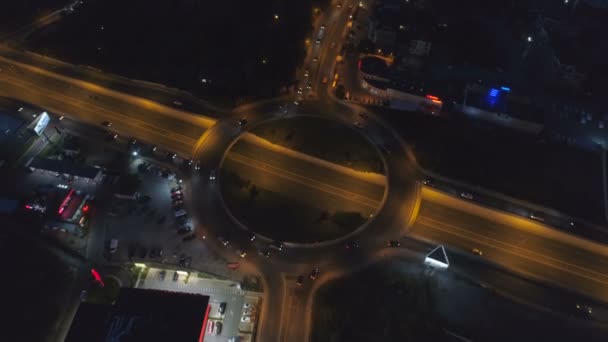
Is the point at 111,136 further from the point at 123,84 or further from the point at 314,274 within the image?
the point at 314,274

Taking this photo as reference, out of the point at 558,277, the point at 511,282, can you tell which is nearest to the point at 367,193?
the point at 511,282

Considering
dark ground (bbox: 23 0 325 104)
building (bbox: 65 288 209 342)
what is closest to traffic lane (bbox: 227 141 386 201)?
dark ground (bbox: 23 0 325 104)

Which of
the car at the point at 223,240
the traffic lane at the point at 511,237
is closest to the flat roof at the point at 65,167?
the car at the point at 223,240

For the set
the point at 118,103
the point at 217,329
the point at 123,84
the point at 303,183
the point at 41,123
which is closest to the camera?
the point at 217,329

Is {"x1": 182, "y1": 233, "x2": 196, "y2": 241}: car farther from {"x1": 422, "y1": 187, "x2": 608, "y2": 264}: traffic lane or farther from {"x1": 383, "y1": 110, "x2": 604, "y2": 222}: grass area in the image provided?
{"x1": 383, "y1": 110, "x2": 604, "y2": 222}: grass area

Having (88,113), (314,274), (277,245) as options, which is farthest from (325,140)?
(88,113)

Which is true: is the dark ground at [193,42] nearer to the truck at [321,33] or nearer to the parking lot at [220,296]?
the truck at [321,33]

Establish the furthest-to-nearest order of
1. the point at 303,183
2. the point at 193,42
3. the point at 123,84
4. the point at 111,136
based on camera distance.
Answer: the point at 193,42
the point at 123,84
the point at 111,136
the point at 303,183
